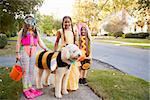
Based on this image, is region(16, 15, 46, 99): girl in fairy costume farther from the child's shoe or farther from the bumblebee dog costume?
the bumblebee dog costume

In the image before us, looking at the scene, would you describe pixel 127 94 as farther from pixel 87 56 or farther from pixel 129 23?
pixel 129 23

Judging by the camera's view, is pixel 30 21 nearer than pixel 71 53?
No

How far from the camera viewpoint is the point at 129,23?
39.1 meters

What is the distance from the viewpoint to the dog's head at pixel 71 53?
4.39 meters

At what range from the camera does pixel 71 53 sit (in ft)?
14.5

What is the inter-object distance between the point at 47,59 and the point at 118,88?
5.40 ft

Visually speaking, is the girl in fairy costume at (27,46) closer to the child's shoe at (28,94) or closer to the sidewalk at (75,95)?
the child's shoe at (28,94)

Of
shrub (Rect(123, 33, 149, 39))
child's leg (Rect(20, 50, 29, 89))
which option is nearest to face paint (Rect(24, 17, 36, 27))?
child's leg (Rect(20, 50, 29, 89))

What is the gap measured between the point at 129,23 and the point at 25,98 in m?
35.6

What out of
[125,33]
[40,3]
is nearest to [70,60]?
[40,3]

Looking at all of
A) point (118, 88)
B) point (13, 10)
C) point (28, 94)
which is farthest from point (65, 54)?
point (13, 10)

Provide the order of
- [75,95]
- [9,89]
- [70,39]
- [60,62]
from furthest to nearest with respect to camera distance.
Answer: [9,89]
[70,39]
[75,95]
[60,62]

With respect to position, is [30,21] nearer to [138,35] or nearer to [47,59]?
[47,59]

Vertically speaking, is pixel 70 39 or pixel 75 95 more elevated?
pixel 70 39
